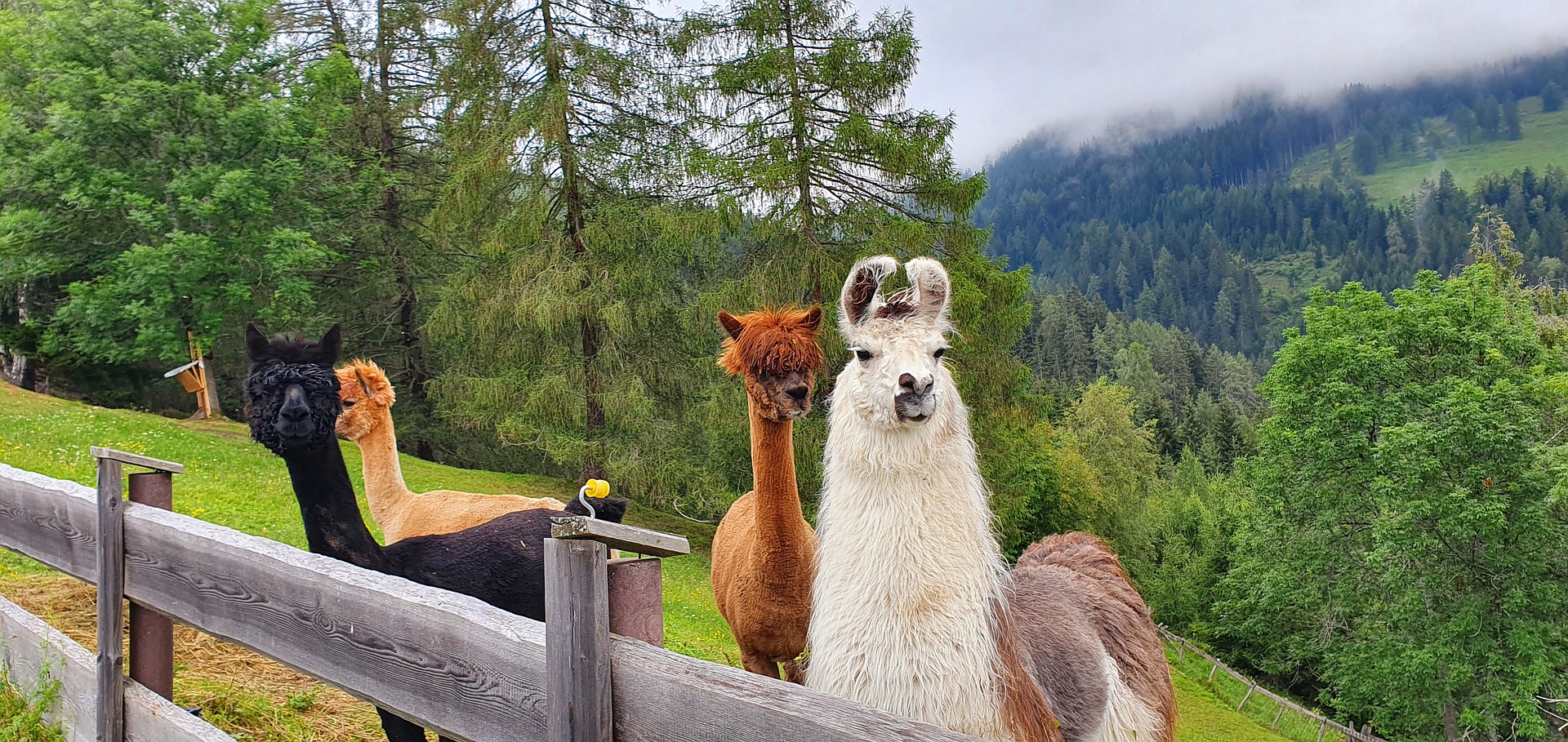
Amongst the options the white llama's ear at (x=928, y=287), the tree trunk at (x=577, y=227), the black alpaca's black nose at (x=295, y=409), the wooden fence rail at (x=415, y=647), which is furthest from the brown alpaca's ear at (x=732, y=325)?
the tree trunk at (x=577, y=227)

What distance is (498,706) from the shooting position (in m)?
1.95

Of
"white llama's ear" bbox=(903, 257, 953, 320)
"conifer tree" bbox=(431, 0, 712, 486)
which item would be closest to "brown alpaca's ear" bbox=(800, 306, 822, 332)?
"white llama's ear" bbox=(903, 257, 953, 320)

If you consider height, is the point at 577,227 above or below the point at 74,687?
above

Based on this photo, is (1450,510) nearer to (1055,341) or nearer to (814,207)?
(814,207)

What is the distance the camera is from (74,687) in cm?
346

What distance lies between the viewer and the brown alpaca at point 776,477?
418 cm

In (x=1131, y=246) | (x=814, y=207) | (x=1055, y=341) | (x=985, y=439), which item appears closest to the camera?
(x=814, y=207)

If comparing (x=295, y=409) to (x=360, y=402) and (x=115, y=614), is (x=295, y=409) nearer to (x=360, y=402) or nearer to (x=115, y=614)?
(x=115, y=614)

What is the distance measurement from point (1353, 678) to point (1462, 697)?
7.49ft

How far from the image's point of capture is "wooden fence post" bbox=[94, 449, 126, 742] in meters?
3.19

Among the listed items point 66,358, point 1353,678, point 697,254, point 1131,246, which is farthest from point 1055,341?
point 1131,246

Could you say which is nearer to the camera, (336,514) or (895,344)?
(895,344)

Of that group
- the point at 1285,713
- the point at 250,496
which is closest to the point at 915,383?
the point at 250,496

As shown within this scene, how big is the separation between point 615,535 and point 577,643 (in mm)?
229
